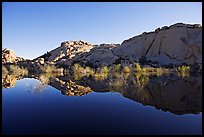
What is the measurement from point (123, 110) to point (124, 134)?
2690mm

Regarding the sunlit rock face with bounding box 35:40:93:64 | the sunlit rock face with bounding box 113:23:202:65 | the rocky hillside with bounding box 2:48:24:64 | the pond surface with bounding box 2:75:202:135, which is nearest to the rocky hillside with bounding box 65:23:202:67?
the sunlit rock face with bounding box 113:23:202:65

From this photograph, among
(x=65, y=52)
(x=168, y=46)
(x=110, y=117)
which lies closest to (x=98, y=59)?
(x=168, y=46)

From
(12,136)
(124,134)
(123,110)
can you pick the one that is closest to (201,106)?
(123,110)

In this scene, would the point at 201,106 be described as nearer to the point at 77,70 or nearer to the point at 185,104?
the point at 185,104

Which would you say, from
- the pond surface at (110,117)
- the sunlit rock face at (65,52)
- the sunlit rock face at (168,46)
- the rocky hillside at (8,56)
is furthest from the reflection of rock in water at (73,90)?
the sunlit rock face at (65,52)

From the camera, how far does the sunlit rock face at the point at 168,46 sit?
3697 centimetres

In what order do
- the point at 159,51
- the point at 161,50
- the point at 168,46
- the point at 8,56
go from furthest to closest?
the point at 8,56, the point at 159,51, the point at 161,50, the point at 168,46

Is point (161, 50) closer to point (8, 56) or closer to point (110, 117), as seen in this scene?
point (8, 56)

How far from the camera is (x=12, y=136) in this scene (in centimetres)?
535

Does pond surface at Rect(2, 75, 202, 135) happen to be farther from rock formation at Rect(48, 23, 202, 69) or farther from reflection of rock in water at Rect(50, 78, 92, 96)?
rock formation at Rect(48, 23, 202, 69)

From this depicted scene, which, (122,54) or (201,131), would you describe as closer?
(201,131)

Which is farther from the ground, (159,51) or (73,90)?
(159,51)

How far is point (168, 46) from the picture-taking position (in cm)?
4056

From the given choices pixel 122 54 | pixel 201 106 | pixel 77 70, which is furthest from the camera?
pixel 122 54
